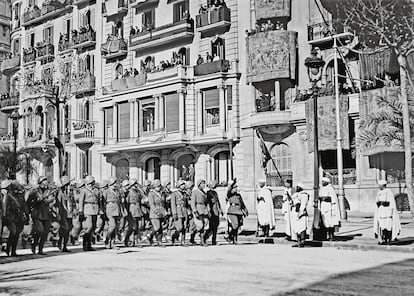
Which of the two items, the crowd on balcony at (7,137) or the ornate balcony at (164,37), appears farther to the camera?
the crowd on balcony at (7,137)

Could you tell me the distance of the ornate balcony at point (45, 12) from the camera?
1964 inches

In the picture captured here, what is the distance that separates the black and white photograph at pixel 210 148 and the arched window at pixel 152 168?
3.8 inches

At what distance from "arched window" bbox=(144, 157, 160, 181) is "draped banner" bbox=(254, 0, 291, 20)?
12.4 meters

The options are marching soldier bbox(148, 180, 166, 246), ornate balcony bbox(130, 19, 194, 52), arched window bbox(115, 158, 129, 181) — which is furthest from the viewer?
arched window bbox(115, 158, 129, 181)

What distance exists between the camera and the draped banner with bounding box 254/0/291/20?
3509 cm

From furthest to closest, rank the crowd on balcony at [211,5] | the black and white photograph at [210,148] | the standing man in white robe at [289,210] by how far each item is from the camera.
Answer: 1. the crowd on balcony at [211,5]
2. the standing man in white robe at [289,210]
3. the black and white photograph at [210,148]

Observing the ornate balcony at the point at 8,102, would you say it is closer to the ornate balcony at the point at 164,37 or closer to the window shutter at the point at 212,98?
the ornate balcony at the point at 164,37

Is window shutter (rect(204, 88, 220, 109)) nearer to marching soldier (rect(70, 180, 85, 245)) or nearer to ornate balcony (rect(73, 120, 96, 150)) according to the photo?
ornate balcony (rect(73, 120, 96, 150))

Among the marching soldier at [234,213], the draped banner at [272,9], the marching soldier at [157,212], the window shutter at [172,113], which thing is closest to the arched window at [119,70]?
the window shutter at [172,113]

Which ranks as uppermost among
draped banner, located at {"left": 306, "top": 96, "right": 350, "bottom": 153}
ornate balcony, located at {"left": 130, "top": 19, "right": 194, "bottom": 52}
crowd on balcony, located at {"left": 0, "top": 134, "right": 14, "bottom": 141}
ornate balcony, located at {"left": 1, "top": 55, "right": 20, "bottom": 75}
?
ornate balcony, located at {"left": 1, "top": 55, "right": 20, "bottom": 75}

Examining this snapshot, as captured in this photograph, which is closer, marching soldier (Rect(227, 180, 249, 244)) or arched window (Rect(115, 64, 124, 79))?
marching soldier (Rect(227, 180, 249, 244))

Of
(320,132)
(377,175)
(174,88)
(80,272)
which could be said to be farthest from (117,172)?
(80,272)

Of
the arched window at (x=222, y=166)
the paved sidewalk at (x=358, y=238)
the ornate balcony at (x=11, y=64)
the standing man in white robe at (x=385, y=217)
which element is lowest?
the paved sidewalk at (x=358, y=238)

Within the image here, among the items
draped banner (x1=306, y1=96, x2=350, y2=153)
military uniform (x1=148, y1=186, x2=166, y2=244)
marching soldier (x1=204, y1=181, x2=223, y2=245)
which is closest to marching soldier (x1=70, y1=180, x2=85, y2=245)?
military uniform (x1=148, y1=186, x2=166, y2=244)
